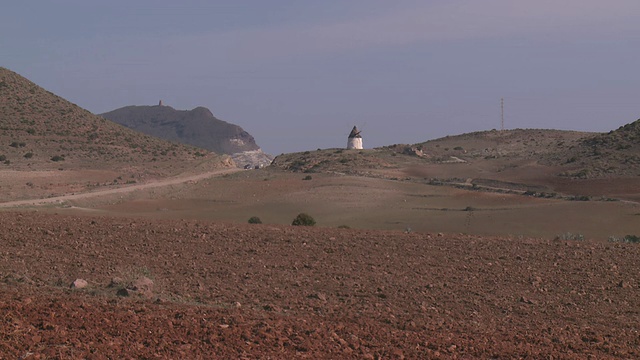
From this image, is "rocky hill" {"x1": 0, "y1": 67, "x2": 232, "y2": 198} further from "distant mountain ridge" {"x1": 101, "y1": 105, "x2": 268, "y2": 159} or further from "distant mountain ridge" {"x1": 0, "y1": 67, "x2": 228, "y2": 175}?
"distant mountain ridge" {"x1": 101, "y1": 105, "x2": 268, "y2": 159}

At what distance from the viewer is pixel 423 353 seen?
351 inches

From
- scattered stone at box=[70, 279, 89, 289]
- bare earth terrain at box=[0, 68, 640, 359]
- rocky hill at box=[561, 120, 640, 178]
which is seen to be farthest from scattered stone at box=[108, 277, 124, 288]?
rocky hill at box=[561, 120, 640, 178]

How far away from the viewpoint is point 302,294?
12578 mm

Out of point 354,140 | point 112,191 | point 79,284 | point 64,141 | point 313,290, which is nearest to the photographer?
point 79,284

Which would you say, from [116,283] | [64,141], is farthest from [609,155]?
[116,283]

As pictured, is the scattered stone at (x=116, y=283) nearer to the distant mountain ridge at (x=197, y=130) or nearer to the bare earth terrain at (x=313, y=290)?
the bare earth terrain at (x=313, y=290)

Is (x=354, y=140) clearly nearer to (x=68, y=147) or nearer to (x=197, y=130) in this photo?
(x=68, y=147)

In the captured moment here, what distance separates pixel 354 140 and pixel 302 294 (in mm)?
90123

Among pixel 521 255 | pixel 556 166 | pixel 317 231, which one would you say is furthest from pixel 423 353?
pixel 556 166

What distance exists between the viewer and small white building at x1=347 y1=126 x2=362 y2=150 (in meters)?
102

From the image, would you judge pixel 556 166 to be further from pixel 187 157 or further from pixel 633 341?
pixel 633 341

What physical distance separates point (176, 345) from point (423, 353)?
2.74 meters

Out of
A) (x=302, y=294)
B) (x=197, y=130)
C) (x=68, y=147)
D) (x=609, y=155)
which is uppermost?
(x=197, y=130)

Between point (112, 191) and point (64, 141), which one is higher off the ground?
point (64, 141)
